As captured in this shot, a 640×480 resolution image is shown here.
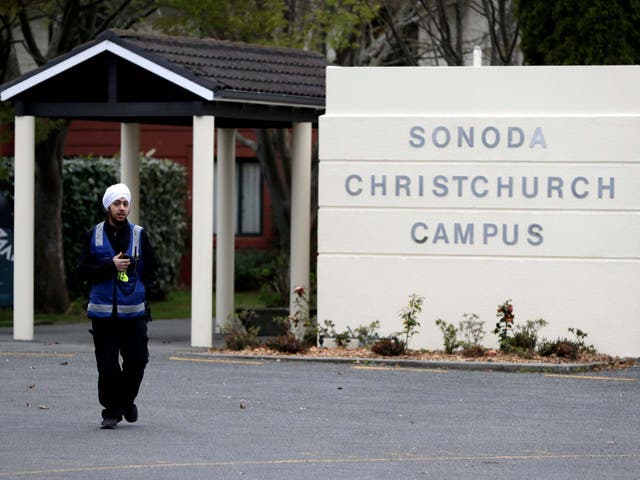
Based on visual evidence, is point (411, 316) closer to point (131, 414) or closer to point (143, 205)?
point (131, 414)

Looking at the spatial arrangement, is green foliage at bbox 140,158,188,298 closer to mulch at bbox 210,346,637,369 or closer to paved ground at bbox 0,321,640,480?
mulch at bbox 210,346,637,369

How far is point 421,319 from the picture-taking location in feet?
61.0

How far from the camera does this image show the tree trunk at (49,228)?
2614cm

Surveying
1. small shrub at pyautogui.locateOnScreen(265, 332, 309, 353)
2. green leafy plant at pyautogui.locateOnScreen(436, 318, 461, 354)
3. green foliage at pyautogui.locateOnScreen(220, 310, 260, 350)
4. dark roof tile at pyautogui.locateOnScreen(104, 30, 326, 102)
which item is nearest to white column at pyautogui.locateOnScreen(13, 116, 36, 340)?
dark roof tile at pyautogui.locateOnScreen(104, 30, 326, 102)

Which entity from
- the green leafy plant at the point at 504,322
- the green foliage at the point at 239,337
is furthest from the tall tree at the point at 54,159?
the green leafy plant at the point at 504,322

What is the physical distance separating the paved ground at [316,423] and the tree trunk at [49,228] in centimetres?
854

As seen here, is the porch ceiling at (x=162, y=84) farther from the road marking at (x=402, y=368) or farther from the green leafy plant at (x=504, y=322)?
the green leafy plant at (x=504, y=322)

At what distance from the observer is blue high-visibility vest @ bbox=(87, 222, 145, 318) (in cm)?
1200

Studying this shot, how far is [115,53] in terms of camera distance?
62.7ft

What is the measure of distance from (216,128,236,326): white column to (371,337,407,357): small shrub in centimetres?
513

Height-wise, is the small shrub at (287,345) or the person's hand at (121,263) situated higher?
the person's hand at (121,263)

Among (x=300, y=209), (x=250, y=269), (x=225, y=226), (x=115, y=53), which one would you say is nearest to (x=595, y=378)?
(x=300, y=209)

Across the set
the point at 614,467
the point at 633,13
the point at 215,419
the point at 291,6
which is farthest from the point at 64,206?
the point at 614,467

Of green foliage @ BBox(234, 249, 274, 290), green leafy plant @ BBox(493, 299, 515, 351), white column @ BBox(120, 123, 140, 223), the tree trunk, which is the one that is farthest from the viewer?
green foliage @ BBox(234, 249, 274, 290)
